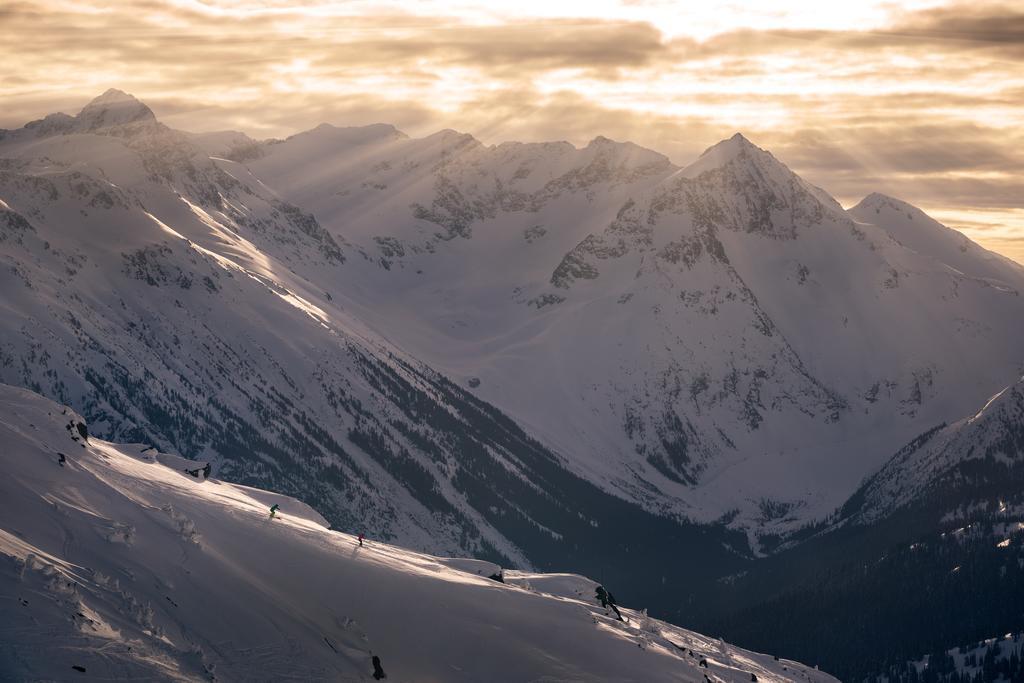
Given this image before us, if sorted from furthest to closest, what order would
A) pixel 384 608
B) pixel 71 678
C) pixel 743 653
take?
pixel 743 653
pixel 384 608
pixel 71 678

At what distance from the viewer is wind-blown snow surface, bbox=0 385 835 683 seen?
225ft

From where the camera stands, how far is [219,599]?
7944cm

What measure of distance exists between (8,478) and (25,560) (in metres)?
10.6

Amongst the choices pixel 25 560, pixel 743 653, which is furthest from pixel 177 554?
pixel 743 653

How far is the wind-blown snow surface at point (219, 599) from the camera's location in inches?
2702

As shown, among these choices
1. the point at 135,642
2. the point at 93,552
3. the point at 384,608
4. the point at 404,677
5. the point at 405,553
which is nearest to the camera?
the point at 135,642

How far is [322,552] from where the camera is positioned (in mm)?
94375

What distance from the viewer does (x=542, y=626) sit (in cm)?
9569

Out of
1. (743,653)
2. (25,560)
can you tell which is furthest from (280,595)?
(743,653)

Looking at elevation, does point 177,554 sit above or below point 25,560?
below

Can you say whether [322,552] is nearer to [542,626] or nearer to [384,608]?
[384,608]

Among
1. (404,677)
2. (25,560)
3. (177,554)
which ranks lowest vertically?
(404,677)

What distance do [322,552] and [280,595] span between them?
9.88 metres

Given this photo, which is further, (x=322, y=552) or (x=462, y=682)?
(x=322, y=552)
